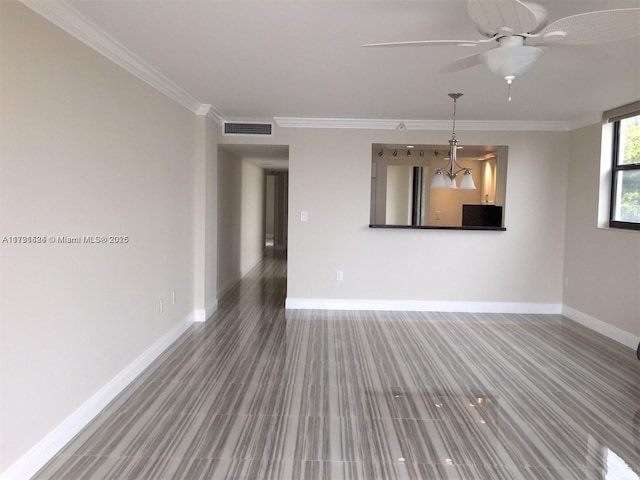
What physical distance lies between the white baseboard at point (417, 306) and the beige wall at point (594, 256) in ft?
1.25

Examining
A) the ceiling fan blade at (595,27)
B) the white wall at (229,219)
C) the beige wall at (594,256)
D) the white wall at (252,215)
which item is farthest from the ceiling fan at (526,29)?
the white wall at (252,215)

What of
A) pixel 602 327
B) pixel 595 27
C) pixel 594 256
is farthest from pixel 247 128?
pixel 602 327

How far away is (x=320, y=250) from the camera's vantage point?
17.7 ft

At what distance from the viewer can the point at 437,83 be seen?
3521 millimetres

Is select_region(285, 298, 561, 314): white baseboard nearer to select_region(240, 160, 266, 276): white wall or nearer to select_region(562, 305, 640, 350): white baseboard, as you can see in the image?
select_region(562, 305, 640, 350): white baseboard

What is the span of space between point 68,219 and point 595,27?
265 cm

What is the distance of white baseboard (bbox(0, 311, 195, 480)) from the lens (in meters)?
2.00

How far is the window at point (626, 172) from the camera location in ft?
13.7

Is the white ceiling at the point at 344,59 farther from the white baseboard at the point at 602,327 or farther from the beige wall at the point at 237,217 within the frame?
the white baseboard at the point at 602,327

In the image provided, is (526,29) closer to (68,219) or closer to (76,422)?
(68,219)

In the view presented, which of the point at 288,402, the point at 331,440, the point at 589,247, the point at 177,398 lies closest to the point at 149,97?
the point at 177,398

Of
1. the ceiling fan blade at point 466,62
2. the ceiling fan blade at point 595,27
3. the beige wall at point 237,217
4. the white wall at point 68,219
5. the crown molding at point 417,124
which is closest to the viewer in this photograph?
the ceiling fan blade at point 595,27

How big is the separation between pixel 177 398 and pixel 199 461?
0.78 m

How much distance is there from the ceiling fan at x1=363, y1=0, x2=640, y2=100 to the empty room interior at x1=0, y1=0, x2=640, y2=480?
1 centimetres
